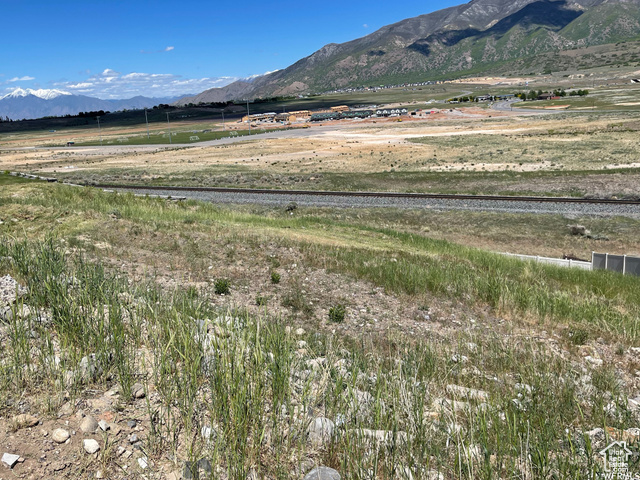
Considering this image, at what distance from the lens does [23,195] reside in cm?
2367

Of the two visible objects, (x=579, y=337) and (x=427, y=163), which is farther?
(x=427, y=163)

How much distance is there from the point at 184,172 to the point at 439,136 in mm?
56100

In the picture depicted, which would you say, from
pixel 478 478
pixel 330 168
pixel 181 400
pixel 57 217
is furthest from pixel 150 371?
pixel 330 168

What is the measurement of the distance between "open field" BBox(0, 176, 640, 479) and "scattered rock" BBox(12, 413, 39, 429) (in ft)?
0.10

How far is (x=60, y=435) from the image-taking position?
463 cm

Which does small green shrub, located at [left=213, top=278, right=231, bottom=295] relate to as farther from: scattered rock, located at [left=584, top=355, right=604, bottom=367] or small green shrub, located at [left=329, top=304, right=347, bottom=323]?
scattered rock, located at [left=584, top=355, right=604, bottom=367]

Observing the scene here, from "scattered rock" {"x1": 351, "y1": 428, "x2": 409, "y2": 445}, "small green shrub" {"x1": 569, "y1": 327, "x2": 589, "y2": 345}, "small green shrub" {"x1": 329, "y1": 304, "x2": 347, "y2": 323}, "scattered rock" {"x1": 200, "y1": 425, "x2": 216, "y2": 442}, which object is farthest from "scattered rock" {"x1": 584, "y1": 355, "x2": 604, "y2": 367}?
"scattered rock" {"x1": 200, "y1": 425, "x2": 216, "y2": 442}

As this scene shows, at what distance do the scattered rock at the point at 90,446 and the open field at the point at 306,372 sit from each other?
0.29 feet

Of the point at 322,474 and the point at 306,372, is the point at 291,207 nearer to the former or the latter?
the point at 306,372

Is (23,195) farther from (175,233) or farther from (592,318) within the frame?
(592,318)

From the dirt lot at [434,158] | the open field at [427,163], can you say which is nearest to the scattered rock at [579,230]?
the open field at [427,163]

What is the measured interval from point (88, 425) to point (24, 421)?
0.67m

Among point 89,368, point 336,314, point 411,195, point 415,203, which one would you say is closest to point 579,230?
point 415,203

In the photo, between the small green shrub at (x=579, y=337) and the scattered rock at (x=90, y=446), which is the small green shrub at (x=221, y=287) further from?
the small green shrub at (x=579, y=337)
